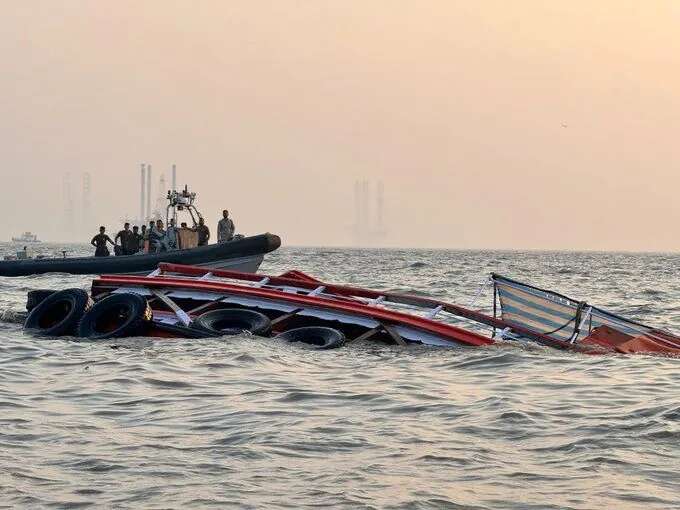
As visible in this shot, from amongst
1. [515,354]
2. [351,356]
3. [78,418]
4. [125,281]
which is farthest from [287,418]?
[125,281]

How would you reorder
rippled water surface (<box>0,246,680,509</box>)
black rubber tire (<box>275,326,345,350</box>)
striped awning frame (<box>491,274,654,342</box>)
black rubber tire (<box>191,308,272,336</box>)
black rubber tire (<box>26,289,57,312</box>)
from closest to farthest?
rippled water surface (<box>0,246,680,509</box>) → black rubber tire (<box>275,326,345,350</box>) → black rubber tire (<box>191,308,272,336</box>) → striped awning frame (<box>491,274,654,342</box>) → black rubber tire (<box>26,289,57,312</box>)

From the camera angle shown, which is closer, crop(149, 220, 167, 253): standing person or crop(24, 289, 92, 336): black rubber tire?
crop(24, 289, 92, 336): black rubber tire

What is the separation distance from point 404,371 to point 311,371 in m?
1.24

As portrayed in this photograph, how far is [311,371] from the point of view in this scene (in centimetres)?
1347

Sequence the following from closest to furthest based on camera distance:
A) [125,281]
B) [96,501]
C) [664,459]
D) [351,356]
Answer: [96,501] → [664,459] → [351,356] → [125,281]

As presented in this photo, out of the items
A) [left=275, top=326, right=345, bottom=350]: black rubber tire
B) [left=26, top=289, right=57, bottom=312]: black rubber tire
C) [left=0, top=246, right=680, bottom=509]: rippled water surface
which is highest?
[left=26, top=289, right=57, bottom=312]: black rubber tire

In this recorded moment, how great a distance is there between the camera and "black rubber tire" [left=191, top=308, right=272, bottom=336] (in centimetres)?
1712

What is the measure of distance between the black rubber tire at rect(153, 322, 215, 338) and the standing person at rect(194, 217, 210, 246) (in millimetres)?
16202

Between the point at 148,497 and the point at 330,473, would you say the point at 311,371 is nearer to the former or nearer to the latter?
the point at 330,473

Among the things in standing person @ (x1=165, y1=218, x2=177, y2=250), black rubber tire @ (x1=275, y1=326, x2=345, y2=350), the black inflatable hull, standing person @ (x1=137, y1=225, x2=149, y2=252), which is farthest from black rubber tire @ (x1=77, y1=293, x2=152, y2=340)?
standing person @ (x1=137, y1=225, x2=149, y2=252)

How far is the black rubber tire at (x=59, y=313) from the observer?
687 inches

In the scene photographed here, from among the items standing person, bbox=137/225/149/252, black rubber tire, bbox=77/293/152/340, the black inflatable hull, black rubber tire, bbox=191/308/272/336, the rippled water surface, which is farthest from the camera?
standing person, bbox=137/225/149/252

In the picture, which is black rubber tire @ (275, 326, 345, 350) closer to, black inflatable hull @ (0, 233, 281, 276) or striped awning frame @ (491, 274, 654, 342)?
striped awning frame @ (491, 274, 654, 342)

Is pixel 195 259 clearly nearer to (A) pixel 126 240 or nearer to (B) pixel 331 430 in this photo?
(A) pixel 126 240
